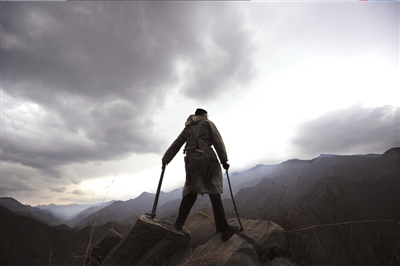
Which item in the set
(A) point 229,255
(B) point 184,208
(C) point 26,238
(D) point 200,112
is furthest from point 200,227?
(C) point 26,238

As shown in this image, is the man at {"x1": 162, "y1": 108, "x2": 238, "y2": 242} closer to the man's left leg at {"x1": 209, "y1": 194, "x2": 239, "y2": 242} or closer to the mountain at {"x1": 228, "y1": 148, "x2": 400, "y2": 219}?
the man's left leg at {"x1": 209, "y1": 194, "x2": 239, "y2": 242}

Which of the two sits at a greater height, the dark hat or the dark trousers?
the dark hat

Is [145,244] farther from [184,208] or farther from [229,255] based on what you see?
[229,255]

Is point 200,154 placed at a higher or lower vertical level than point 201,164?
higher

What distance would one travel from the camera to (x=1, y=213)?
5922 cm

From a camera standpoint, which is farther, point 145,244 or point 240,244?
point 145,244

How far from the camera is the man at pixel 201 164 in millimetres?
3625

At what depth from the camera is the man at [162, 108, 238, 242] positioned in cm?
362

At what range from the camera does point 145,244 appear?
3.44m

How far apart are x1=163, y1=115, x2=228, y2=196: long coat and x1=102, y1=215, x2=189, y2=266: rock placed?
81 centimetres

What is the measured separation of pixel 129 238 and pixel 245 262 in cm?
211

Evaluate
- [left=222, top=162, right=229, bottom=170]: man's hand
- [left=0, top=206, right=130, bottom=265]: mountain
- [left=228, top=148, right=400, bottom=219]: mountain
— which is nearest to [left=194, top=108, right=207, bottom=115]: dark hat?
[left=222, top=162, right=229, bottom=170]: man's hand

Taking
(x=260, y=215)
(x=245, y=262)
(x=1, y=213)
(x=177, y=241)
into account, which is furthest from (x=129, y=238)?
(x=1, y=213)

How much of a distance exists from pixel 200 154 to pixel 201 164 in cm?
22
